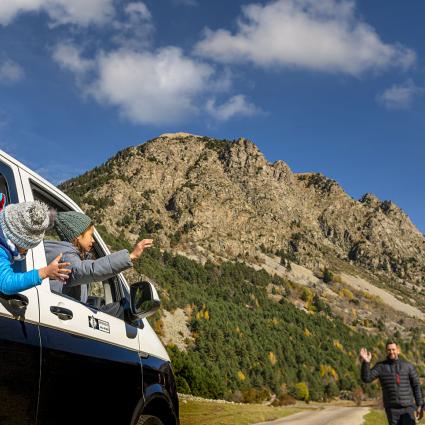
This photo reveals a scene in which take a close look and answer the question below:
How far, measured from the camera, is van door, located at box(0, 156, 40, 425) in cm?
201

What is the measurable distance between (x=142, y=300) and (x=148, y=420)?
2.57 ft

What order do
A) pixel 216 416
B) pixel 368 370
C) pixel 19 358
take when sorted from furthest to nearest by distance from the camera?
pixel 216 416 → pixel 368 370 → pixel 19 358

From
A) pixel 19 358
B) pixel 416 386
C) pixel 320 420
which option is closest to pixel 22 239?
pixel 19 358

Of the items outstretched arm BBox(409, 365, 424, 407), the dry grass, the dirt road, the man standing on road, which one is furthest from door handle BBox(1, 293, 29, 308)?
the dirt road

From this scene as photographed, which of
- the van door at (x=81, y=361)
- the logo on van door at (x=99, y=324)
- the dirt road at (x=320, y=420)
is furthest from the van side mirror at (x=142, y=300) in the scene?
the dirt road at (x=320, y=420)

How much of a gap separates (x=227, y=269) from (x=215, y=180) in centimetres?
4493

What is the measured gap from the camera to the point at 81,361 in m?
2.55

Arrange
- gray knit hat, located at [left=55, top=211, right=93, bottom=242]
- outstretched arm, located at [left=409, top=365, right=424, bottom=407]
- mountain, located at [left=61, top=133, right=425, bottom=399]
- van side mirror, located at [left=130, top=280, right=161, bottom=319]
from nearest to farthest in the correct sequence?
1. gray knit hat, located at [left=55, top=211, right=93, bottom=242]
2. van side mirror, located at [left=130, top=280, right=161, bottom=319]
3. outstretched arm, located at [left=409, top=365, right=424, bottom=407]
4. mountain, located at [left=61, top=133, right=425, bottom=399]

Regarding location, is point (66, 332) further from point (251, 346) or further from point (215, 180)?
point (215, 180)

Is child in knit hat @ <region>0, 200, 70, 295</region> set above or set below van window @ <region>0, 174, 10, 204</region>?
below

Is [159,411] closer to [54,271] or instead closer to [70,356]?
[70,356]

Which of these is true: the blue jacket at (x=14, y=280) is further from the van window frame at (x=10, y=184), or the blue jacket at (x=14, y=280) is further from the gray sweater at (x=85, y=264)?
the gray sweater at (x=85, y=264)

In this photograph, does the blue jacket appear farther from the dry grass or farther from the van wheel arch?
the dry grass

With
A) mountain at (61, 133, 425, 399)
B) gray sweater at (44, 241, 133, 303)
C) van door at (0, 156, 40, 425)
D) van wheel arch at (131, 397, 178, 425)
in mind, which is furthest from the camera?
mountain at (61, 133, 425, 399)
